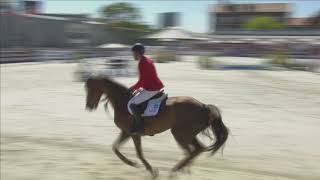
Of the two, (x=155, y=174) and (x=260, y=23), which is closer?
(x=155, y=174)

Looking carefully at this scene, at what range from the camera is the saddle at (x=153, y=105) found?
7363 millimetres

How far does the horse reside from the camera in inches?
291

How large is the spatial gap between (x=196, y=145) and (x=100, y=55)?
2795 cm

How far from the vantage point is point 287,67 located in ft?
84.1

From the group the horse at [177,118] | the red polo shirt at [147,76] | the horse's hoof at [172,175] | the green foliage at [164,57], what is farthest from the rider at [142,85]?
the green foliage at [164,57]

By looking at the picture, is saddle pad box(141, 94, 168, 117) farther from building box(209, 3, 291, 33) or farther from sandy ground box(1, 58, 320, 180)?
building box(209, 3, 291, 33)

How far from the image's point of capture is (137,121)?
293 inches

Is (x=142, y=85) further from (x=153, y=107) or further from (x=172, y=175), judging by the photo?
(x=172, y=175)

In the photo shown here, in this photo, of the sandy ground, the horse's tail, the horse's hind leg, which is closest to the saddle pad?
the horse's hind leg

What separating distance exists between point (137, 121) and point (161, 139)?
2631mm

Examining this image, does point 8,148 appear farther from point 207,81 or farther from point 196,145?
point 207,81

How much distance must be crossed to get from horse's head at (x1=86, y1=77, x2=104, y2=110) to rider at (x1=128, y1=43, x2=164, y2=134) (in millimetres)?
521

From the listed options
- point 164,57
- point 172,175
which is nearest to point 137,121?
point 172,175

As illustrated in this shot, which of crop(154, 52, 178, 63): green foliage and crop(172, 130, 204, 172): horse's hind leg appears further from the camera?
crop(154, 52, 178, 63): green foliage
